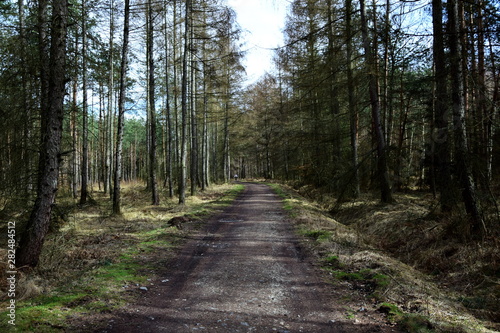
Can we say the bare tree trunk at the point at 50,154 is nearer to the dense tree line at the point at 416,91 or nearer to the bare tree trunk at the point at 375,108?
the dense tree line at the point at 416,91

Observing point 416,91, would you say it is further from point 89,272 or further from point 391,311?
point 89,272

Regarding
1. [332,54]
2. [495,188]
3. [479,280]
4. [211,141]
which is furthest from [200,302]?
[211,141]

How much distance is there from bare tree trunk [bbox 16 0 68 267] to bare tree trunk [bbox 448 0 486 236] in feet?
27.2

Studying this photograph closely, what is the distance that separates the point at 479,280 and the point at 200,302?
16.2ft

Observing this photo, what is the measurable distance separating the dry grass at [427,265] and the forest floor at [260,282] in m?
0.03

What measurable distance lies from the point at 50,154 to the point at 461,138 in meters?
8.63

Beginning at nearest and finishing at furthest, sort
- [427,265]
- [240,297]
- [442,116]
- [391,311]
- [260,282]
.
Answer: [391,311] < [240,297] < [260,282] < [427,265] < [442,116]

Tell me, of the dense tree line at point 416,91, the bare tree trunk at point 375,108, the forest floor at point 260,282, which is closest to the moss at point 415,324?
the forest floor at point 260,282

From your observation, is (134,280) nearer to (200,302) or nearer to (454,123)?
(200,302)

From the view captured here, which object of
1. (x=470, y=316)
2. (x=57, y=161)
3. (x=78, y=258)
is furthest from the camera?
(x=78, y=258)

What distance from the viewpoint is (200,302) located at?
14.1 ft

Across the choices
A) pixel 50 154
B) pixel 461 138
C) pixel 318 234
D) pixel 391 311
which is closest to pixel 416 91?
pixel 461 138

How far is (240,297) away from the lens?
4.50 metres

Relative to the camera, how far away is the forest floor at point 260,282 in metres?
3.71
